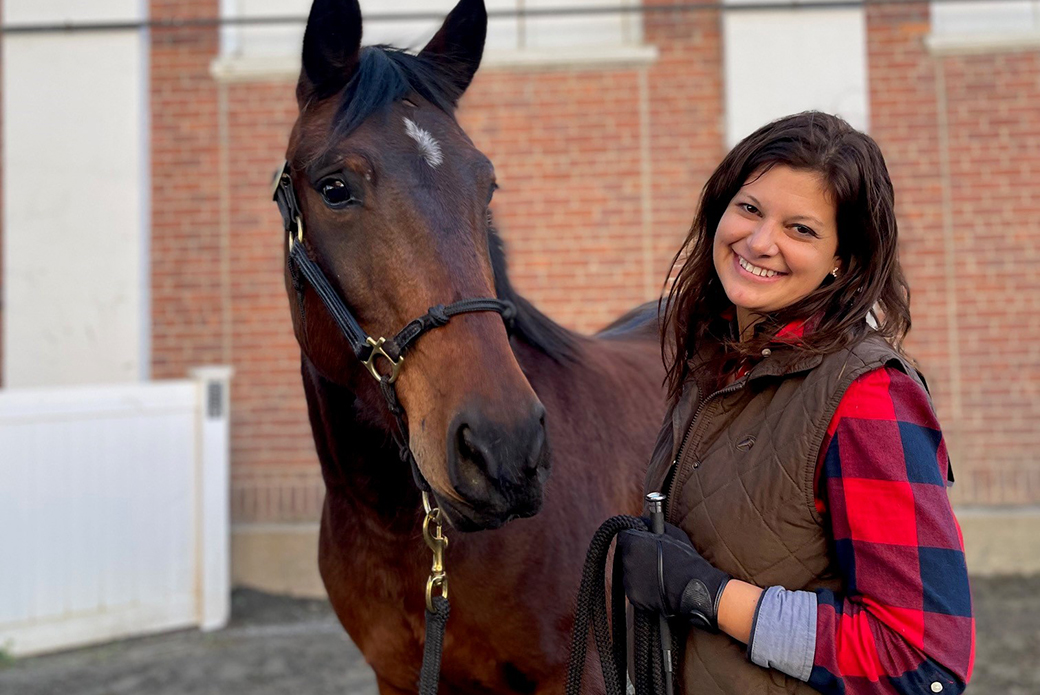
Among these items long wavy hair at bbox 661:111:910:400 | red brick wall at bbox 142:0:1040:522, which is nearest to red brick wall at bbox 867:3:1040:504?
red brick wall at bbox 142:0:1040:522

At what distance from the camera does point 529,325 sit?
2.19 m

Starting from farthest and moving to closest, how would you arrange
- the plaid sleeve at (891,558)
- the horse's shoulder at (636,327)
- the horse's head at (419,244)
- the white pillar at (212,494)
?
the white pillar at (212,494) < the horse's shoulder at (636,327) < the horse's head at (419,244) < the plaid sleeve at (891,558)

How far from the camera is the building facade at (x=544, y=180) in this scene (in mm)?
5402

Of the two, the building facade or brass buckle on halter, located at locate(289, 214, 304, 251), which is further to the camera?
the building facade

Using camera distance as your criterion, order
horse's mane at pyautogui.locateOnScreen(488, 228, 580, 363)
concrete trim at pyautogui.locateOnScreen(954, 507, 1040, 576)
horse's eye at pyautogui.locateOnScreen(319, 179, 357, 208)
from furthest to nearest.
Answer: concrete trim at pyautogui.locateOnScreen(954, 507, 1040, 576), horse's mane at pyautogui.locateOnScreen(488, 228, 580, 363), horse's eye at pyautogui.locateOnScreen(319, 179, 357, 208)

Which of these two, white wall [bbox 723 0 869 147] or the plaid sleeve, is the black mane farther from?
white wall [bbox 723 0 869 147]

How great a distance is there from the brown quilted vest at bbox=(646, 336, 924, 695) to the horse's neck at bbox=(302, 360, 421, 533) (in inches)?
32.6

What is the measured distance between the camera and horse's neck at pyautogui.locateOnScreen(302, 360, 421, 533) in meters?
1.95

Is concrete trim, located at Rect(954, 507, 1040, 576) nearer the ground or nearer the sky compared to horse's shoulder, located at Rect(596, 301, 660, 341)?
nearer the ground

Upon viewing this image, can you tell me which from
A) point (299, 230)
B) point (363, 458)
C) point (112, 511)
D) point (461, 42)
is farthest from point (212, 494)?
point (461, 42)

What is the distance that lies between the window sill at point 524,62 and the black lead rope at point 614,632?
458cm

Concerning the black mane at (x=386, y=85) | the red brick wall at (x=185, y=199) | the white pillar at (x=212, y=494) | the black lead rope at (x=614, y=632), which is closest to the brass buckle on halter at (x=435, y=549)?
the black lead rope at (x=614, y=632)

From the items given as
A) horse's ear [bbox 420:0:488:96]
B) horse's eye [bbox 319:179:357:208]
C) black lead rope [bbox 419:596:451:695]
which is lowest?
black lead rope [bbox 419:596:451:695]

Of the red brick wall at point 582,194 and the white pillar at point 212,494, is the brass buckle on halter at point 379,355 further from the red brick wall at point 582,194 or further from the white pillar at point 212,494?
the red brick wall at point 582,194
